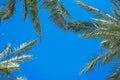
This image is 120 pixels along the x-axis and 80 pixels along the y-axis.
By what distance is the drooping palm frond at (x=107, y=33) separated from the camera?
9.34 metres

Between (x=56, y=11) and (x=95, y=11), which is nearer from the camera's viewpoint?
(x=56, y=11)

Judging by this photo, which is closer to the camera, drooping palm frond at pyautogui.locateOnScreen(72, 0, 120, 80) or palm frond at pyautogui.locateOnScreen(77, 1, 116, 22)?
drooping palm frond at pyautogui.locateOnScreen(72, 0, 120, 80)

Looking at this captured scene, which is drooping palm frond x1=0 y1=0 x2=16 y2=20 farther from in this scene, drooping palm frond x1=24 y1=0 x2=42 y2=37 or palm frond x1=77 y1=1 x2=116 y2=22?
palm frond x1=77 y1=1 x2=116 y2=22

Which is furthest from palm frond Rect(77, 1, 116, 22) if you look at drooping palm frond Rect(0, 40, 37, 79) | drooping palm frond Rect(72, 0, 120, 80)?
drooping palm frond Rect(0, 40, 37, 79)

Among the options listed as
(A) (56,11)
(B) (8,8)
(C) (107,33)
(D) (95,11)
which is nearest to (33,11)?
(A) (56,11)

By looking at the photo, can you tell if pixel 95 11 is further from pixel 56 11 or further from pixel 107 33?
Result: pixel 107 33

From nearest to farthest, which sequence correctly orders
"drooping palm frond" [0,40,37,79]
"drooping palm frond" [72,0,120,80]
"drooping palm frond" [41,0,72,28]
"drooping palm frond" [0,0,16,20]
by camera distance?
"drooping palm frond" [72,0,120,80] < "drooping palm frond" [41,0,72,28] < "drooping palm frond" [0,0,16,20] < "drooping palm frond" [0,40,37,79]

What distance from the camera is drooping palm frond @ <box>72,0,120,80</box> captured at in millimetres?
9337

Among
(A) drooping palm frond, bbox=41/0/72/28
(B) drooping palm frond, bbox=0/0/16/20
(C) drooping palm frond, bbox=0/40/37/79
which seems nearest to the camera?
(A) drooping palm frond, bbox=41/0/72/28

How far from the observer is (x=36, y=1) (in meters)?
9.87

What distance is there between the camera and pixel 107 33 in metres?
9.32

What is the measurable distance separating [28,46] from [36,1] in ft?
10.5

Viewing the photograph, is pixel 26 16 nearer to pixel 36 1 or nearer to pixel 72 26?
pixel 36 1

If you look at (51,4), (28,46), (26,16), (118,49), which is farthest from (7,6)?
(118,49)
